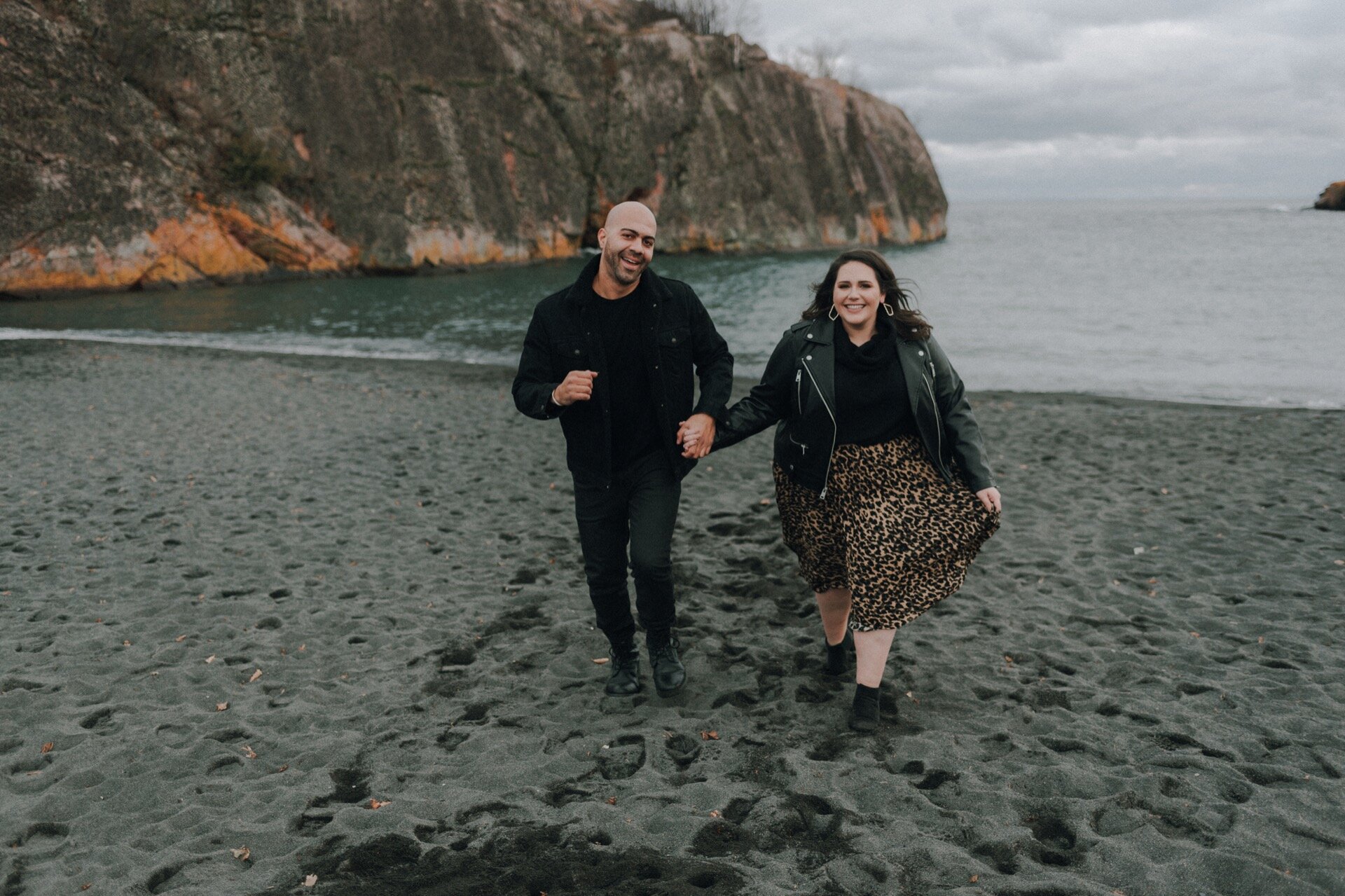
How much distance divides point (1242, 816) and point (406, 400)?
11874 mm

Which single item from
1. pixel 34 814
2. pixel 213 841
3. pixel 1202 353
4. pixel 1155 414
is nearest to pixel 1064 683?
pixel 213 841

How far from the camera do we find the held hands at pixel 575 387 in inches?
145

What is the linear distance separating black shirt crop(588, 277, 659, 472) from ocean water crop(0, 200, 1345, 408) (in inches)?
521

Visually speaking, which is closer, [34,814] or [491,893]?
[491,893]

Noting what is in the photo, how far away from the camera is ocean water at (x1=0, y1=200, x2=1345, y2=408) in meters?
17.7

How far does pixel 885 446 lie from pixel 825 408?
334 mm

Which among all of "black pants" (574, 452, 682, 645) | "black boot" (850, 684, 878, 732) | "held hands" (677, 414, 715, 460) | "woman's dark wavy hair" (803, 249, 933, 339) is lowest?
"black boot" (850, 684, 878, 732)

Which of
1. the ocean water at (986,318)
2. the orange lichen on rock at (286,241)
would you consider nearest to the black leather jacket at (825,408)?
the ocean water at (986,318)

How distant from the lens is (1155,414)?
12.4 metres

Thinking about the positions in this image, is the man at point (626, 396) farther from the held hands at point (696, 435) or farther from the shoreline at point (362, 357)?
the shoreline at point (362, 357)

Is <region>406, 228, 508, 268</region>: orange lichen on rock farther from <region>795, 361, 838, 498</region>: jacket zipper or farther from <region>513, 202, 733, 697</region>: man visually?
<region>795, 361, 838, 498</region>: jacket zipper

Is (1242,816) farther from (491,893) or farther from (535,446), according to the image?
(535,446)

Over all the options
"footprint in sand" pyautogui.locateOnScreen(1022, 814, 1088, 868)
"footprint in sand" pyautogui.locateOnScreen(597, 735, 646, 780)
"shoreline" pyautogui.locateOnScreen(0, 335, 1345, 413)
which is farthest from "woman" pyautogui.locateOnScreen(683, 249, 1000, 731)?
"shoreline" pyautogui.locateOnScreen(0, 335, 1345, 413)

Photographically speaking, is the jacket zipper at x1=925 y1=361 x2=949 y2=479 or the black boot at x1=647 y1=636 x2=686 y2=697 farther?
the black boot at x1=647 y1=636 x2=686 y2=697
